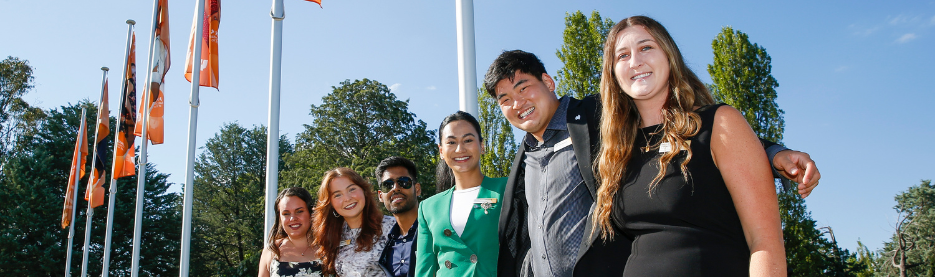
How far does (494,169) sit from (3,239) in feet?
59.9

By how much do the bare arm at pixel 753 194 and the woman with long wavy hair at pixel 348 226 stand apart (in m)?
2.82

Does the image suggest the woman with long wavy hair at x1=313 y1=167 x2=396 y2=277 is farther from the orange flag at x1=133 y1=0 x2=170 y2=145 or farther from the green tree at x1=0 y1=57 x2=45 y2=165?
the green tree at x1=0 y1=57 x2=45 y2=165

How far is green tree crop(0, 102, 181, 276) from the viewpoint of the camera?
72.5 feet

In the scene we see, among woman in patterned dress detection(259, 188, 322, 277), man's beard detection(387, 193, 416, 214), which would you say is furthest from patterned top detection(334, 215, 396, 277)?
woman in patterned dress detection(259, 188, 322, 277)

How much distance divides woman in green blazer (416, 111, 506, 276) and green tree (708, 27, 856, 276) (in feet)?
59.4

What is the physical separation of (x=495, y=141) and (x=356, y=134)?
20.9 ft

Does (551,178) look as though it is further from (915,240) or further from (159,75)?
(915,240)

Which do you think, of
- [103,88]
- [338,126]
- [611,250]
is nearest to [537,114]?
[611,250]

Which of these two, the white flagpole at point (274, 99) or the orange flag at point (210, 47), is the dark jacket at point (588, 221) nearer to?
the white flagpole at point (274, 99)

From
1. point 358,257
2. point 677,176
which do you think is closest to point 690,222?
point 677,176

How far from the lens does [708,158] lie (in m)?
1.70

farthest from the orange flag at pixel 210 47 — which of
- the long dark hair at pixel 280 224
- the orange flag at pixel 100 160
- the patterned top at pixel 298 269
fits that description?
Answer: the orange flag at pixel 100 160

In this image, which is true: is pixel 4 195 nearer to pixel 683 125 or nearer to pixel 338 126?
pixel 338 126

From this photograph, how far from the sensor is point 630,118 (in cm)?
205
